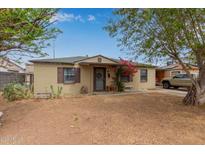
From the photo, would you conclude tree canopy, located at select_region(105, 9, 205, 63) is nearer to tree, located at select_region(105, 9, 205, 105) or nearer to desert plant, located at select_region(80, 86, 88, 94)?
tree, located at select_region(105, 9, 205, 105)

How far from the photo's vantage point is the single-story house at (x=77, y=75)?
16031mm

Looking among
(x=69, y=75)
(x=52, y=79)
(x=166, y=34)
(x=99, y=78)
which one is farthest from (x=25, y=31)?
(x=99, y=78)

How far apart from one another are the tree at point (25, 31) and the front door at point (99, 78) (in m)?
11.2

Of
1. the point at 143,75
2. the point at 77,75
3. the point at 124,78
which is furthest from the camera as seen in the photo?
the point at 143,75

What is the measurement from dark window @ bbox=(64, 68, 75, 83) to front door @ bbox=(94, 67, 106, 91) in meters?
2.16

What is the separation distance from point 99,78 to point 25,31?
12.7 meters

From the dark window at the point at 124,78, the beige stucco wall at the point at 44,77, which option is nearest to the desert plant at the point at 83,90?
the beige stucco wall at the point at 44,77

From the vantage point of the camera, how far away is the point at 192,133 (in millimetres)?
5891

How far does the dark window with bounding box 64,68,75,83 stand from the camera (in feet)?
53.8

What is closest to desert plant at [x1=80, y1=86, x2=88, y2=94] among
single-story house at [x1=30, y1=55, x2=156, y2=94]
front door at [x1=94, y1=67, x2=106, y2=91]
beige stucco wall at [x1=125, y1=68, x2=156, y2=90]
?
single-story house at [x1=30, y1=55, x2=156, y2=94]

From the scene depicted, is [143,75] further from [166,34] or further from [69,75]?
[166,34]

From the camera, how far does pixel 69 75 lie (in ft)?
54.2

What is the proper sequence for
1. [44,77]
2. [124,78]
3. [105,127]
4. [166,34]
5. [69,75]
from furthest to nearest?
[124,78] < [69,75] < [44,77] < [166,34] < [105,127]
